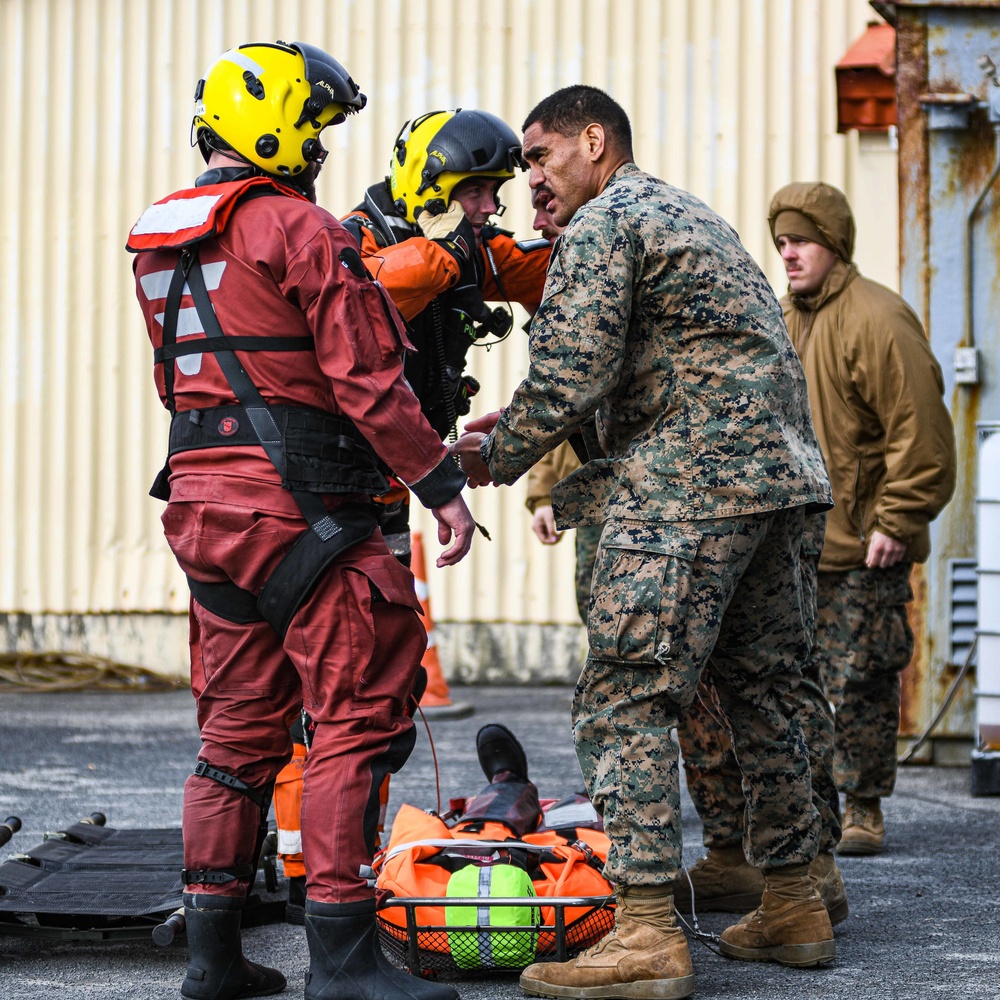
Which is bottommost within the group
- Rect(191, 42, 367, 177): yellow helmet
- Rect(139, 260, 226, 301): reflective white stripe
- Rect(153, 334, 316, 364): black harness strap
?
Rect(153, 334, 316, 364): black harness strap

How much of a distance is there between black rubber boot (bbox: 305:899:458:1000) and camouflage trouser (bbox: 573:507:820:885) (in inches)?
23.1

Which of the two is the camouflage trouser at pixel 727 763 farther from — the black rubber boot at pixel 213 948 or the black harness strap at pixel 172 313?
the black harness strap at pixel 172 313

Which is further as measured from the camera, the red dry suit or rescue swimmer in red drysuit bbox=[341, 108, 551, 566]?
rescue swimmer in red drysuit bbox=[341, 108, 551, 566]

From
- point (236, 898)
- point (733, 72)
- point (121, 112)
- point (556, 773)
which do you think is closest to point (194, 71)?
point (121, 112)

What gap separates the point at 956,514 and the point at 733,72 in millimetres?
3914

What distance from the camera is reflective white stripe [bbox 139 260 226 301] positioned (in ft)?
12.0

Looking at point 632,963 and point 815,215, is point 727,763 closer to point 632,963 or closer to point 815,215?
point 632,963

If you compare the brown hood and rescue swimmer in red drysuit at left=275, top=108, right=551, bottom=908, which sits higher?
the brown hood

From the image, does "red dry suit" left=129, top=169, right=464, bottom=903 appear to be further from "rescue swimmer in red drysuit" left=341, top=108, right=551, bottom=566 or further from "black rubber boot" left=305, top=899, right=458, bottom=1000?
"rescue swimmer in red drysuit" left=341, top=108, right=551, bottom=566

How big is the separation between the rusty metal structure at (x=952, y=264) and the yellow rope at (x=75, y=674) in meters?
5.14

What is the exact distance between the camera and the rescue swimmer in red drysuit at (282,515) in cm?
356

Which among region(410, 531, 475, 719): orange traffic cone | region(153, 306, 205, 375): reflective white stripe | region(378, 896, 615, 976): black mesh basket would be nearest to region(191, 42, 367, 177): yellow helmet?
region(153, 306, 205, 375): reflective white stripe

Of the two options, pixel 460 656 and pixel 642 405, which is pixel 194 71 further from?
pixel 642 405

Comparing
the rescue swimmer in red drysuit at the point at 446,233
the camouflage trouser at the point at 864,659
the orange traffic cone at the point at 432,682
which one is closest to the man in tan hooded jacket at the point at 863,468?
the camouflage trouser at the point at 864,659
